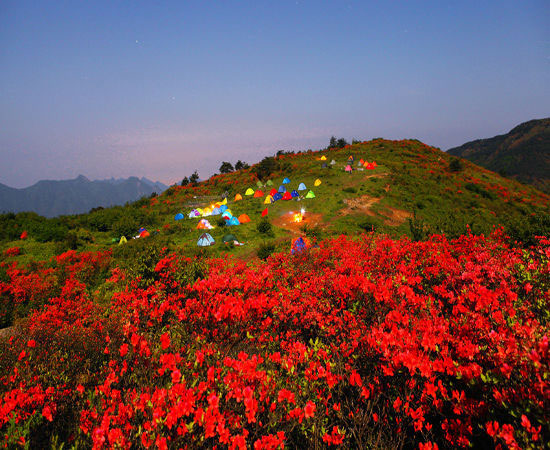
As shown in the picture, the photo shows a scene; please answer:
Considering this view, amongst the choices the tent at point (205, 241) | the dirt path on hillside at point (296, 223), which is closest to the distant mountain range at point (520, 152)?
the dirt path on hillside at point (296, 223)

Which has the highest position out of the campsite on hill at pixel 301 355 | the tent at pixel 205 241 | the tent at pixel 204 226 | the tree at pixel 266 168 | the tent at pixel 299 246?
the tree at pixel 266 168

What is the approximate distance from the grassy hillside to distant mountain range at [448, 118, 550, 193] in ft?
198

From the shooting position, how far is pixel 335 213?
2036 centimetres

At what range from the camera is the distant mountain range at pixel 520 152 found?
8031cm

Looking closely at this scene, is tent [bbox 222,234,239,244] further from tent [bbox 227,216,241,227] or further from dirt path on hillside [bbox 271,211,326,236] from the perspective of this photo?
dirt path on hillside [bbox 271,211,326,236]

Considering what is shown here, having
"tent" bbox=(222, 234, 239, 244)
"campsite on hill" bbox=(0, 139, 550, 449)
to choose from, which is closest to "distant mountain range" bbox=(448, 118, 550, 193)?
"tent" bbox=(222, 234, 239, 244)

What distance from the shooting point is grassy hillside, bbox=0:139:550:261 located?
673 inches

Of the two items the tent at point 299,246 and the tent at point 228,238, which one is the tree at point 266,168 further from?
the tent at point 299,246

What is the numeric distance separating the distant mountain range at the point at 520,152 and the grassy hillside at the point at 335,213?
6049 centimetres

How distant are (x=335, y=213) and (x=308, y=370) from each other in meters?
18.4

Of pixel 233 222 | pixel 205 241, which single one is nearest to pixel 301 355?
pixel 205 241

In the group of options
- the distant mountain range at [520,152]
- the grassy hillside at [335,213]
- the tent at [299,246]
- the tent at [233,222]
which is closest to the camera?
the tent at [299,246]

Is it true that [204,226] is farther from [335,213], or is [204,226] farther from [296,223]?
[335,213]

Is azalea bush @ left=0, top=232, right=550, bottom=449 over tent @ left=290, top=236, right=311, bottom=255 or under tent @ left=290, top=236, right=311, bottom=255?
over
